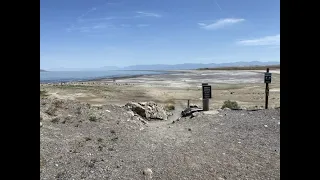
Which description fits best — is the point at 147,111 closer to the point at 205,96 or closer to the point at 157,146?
the point at 205,96

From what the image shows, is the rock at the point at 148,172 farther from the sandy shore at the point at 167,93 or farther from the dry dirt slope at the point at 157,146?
the sandy shore at the point at 167,93

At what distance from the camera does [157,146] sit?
30.6 ft

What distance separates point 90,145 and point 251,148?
14.8ft

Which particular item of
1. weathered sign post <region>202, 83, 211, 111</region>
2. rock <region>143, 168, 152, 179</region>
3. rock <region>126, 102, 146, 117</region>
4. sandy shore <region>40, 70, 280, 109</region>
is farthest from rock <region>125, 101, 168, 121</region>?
rock <region>143, 168, 152, 179</region>

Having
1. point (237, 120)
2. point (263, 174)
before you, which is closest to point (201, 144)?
point (263, 174)

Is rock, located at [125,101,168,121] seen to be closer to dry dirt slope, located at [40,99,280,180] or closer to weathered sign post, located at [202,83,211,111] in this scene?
dry dirt slope, located at [40,99,280,180]

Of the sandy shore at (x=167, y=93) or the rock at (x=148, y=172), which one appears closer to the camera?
the rock at (x=148, y=172)

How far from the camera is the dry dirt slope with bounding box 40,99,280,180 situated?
6.92 meters

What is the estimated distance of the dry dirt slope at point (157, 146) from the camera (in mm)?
6918

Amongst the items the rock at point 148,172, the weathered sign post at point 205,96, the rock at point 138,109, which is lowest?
the rock at point 148,172

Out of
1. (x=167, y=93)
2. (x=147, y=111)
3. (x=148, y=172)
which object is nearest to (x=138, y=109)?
(x=147, y=111)

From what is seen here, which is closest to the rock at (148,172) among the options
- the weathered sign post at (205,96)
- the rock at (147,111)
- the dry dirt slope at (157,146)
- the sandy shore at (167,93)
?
the dry dirt slope at (157,146)

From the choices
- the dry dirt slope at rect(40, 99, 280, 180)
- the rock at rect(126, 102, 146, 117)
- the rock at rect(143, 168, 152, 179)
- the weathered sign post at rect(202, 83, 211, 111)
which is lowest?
the rock at rect(143, 168, 152, 179)
